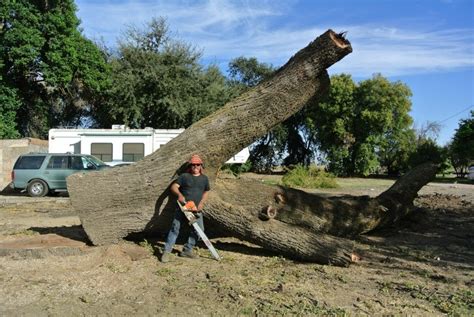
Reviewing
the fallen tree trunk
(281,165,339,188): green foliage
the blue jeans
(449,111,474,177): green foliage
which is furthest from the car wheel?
(449,111,474,177): green foliage

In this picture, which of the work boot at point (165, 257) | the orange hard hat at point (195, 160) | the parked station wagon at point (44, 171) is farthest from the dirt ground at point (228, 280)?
the parked station wagon at point (44, 171)

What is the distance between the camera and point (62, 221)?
36.8 ft

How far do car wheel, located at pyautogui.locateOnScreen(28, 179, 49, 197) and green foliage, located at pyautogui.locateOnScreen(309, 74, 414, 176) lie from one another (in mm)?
25468

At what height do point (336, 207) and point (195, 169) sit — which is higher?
point (195, 169)

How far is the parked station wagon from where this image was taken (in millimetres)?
17781

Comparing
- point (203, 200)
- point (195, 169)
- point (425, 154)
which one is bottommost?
point (203, 200)

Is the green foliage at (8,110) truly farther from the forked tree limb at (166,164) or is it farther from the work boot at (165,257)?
the work boot at (165,257)

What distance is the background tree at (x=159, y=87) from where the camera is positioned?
28922mm

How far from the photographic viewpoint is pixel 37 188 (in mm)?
17828

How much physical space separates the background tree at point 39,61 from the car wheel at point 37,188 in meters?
9.42

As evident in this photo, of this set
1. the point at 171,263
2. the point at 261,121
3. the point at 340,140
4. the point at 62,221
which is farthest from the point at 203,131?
the point at 340,140

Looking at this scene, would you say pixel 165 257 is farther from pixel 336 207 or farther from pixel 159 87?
pixel 159 87


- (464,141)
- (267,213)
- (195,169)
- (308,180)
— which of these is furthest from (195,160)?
(464,141)

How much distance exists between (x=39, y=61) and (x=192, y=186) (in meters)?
22.5
